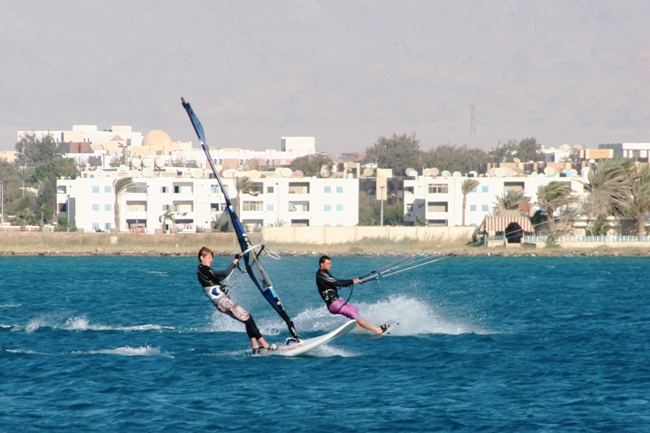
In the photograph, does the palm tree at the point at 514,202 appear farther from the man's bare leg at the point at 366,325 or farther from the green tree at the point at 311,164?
the man's bare leg at the point at 366,325

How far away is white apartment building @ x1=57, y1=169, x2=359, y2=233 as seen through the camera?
9275cm

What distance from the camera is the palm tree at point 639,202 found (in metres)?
77.4

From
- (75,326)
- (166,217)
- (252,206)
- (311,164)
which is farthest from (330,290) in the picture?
(311,164)

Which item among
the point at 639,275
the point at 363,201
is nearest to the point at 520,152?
the point at 363,201

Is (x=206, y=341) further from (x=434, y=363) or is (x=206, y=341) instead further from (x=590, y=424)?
(x=590, y=424)

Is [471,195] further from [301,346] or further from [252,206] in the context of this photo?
[301,346]

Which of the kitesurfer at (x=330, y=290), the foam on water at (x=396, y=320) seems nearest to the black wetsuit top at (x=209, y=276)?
the kitesurfer at (x=330, y=290)

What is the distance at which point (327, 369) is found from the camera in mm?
18797

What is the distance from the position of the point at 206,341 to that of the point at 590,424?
9.95 meters

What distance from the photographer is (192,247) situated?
3255 inches

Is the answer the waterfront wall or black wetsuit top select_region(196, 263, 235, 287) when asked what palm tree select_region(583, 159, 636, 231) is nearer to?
the waterfront wall

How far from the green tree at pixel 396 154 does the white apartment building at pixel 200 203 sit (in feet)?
200

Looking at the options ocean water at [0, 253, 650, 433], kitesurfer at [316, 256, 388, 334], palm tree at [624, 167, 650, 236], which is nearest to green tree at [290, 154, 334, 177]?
palm tree at [624, 167, 650, 236]

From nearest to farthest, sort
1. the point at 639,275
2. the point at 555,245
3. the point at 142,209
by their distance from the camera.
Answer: the point at 639,275
the point at 555,245
the point at 142,209
